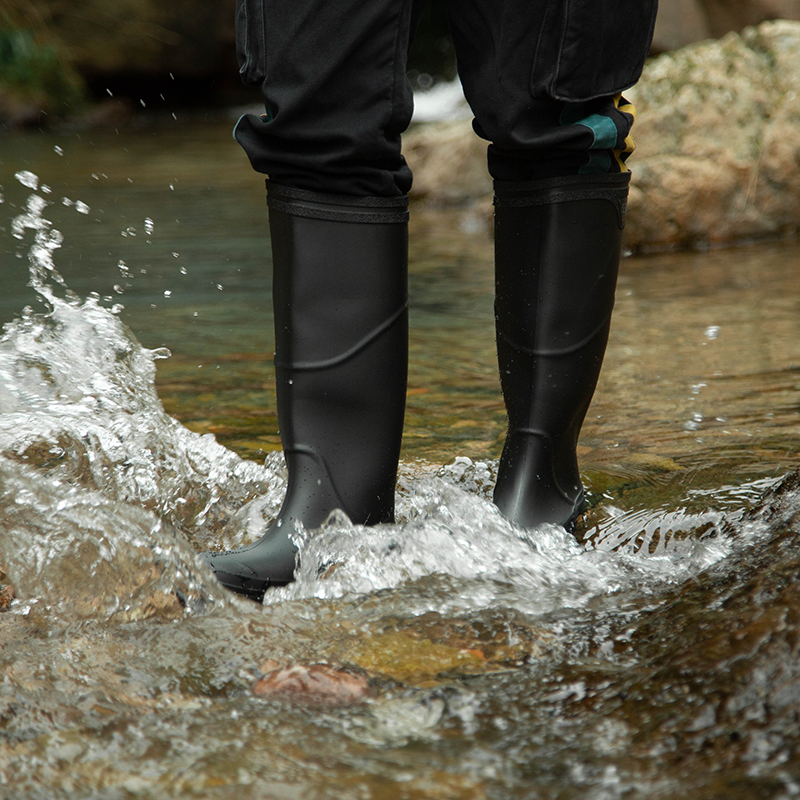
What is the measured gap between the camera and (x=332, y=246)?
4.44 ft

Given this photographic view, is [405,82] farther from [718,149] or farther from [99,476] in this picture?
[718,149]

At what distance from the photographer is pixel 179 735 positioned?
0.94 metres

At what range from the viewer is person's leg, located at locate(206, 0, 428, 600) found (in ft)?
4.17

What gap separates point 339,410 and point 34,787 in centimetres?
A: 66

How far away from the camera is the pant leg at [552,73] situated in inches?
53.0

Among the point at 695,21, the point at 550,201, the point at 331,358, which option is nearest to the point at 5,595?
the point at 331,358

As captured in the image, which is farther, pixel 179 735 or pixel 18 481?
pixel 18 481

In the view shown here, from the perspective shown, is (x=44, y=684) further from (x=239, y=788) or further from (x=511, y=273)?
(x=511, y=273)

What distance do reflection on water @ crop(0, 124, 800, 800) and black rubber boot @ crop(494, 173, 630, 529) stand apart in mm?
88

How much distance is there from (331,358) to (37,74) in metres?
12.9

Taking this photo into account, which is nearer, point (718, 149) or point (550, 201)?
point (550, 201)

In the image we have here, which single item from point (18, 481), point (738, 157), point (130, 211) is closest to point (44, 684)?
point (18, 481)

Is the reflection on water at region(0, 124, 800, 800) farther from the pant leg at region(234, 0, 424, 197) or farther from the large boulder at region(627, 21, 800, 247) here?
the large boulder at region(627, 21, 800, 247)

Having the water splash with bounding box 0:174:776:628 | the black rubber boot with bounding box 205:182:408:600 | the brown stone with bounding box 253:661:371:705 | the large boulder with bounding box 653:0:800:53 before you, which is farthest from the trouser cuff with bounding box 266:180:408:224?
the large boulder with bounding box 653:0:800:53
